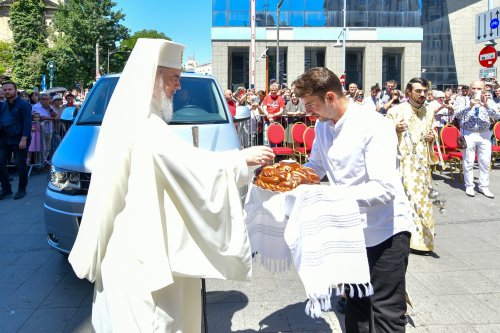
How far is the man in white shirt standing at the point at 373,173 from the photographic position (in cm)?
246

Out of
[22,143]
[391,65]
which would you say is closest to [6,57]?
[391,65]

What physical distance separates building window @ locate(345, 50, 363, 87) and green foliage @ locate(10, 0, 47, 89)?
127 feet

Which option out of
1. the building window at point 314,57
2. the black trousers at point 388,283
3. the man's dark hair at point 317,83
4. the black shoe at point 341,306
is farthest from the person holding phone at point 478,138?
the building window at point 314,57

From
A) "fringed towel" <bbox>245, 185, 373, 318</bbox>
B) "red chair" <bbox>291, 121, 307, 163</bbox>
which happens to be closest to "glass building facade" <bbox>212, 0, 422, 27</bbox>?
"red chair" <bbox>291, 121, 307, 163</bbox>

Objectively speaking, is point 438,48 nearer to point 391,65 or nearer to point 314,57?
point 391,65

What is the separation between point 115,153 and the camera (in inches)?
86.7

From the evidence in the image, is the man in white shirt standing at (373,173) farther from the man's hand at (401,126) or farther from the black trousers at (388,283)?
the man's hand at (401,126)

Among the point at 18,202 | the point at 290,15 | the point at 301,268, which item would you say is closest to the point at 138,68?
the point at 301,268

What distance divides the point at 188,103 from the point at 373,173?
3966 mm

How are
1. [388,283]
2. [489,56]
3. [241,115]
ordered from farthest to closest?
[489,56] → [241,115] → [388,283]

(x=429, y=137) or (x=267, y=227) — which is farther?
(x=429, y=137)

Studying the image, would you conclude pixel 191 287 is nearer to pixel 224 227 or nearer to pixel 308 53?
pixel 224 227

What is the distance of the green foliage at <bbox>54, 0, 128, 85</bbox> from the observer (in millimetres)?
66688

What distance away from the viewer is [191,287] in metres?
2.58
